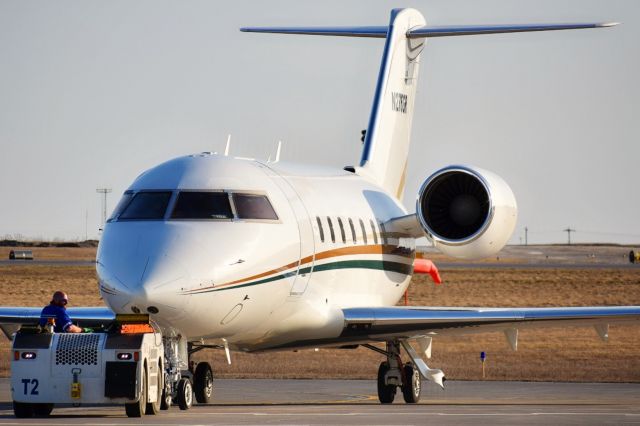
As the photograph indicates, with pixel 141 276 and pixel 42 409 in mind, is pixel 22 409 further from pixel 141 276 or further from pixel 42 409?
pixel 141 276

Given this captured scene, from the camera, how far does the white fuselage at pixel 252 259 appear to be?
1755 cm

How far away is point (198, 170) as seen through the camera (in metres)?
20.0

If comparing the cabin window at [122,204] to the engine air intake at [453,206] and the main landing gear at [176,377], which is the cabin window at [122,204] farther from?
the engine air intake at [453,206]

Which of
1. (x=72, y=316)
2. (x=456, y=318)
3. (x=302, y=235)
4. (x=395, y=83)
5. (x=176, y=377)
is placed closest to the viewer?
(x=176, y=377)

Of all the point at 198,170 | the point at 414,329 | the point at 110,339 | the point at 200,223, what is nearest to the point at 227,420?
the point at 110,339

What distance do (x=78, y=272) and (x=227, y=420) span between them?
175 feet

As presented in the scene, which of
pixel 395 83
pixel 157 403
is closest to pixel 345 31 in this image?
pixel 395 83

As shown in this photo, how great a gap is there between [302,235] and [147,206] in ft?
9.15

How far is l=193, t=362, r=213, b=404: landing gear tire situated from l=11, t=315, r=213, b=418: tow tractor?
4.50 m

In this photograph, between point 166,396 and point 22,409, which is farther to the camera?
point 166,396

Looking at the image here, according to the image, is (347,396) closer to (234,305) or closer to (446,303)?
(234,305)

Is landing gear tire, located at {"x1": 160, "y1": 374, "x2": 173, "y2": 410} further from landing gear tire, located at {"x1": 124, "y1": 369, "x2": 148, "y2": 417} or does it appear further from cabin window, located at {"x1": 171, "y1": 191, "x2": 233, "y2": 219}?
cabin window, located at {"x1": 171, "y1": 191, "x2": 233, "y2": 219}

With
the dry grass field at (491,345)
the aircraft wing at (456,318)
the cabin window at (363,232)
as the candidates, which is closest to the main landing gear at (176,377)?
the aircraft wing at (456,318)

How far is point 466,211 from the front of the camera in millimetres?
24984
